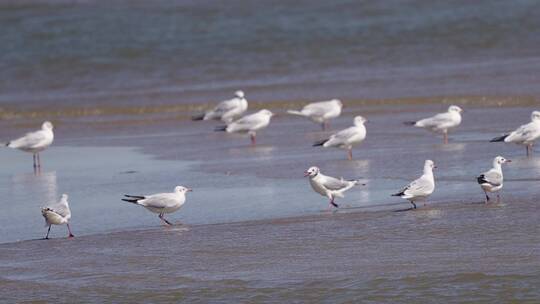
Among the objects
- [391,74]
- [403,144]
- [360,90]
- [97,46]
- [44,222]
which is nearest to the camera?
[44,222]

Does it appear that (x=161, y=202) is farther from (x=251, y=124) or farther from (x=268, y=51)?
(x=268, y=51)

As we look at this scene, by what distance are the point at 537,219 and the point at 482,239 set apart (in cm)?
73

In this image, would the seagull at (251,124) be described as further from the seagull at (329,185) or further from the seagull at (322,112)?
the seagull at (329,185)

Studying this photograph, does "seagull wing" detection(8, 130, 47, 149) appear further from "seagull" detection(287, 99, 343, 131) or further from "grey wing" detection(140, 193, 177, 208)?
"grey wing" detection(140, 193, 177, 208)

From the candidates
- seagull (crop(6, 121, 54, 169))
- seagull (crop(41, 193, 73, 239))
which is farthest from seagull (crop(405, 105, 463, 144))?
seagull (crop(41, 193, 73, 239))

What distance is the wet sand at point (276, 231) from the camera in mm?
7832

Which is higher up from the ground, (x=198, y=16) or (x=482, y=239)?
(x=198, y=16)

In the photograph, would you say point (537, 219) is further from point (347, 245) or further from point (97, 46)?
point (97, 46)

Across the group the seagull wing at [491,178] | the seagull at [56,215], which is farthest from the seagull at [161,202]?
the seagull wing at [491,178]

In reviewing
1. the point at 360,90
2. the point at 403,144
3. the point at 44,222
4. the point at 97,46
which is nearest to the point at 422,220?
the point at 44,222

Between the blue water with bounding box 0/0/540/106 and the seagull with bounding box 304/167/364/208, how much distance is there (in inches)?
422

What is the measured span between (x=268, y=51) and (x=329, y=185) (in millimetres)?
20408

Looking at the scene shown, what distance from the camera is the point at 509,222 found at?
A: 9.24 metres

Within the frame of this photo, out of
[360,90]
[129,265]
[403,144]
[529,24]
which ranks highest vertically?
[529,24]
